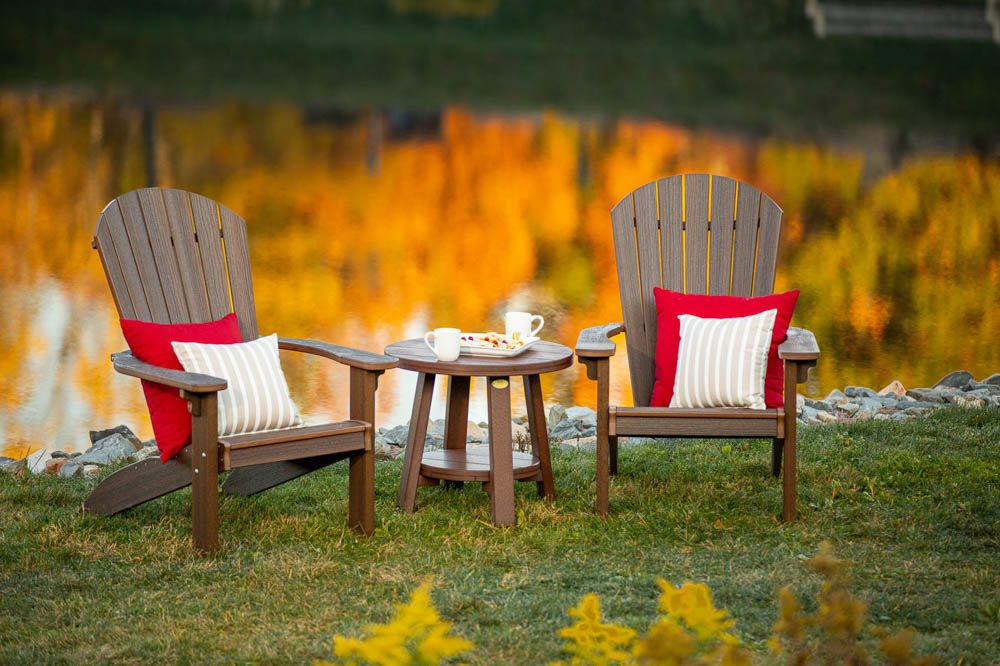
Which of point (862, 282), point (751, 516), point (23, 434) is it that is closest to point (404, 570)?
point (751, 516)

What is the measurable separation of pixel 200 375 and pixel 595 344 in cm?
118

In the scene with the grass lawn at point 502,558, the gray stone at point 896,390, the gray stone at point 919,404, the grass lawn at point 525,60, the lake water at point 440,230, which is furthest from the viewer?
the grass lawn at point 525,60

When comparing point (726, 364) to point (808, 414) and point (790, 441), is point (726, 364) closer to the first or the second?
point (790, 441)

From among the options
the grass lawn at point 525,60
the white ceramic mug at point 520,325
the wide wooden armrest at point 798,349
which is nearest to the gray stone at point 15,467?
the white ceramic mug at point 520,325

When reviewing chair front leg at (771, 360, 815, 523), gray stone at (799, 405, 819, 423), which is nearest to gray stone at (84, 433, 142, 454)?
chair front leg at (771, 360, 815, 523)

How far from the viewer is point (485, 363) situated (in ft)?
10.3

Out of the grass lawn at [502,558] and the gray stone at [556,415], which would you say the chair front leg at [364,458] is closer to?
the grass lawn at [502,558]

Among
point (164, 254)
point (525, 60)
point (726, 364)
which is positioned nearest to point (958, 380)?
point (726, 364)

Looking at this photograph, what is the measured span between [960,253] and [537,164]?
444cm

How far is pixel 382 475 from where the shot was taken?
3.80 m

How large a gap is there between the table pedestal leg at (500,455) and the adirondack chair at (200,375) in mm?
359

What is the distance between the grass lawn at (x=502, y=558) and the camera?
2.39 meters

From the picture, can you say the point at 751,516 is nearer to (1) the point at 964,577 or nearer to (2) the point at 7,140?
(1) the point at 964,577

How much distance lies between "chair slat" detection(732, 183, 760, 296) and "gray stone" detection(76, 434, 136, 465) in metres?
2.47
